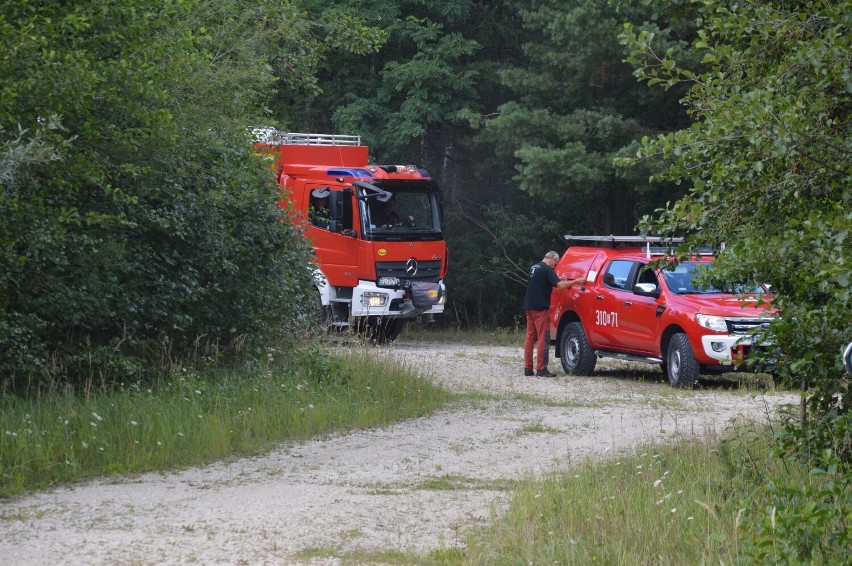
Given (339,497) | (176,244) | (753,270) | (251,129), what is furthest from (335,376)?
(753,270)

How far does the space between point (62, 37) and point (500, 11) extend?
2487 cm

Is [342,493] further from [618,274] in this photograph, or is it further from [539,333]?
[618,274]

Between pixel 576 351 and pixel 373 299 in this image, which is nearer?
pixel 576 351

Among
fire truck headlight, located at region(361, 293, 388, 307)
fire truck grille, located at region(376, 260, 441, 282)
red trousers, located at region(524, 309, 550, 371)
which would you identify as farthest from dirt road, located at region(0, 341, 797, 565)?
fire truck grille, located at region(376, 260, 441, 282)

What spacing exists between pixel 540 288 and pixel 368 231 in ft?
19.4

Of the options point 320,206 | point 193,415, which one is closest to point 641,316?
point 193,415

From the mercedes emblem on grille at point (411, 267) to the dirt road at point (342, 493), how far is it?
9354mm

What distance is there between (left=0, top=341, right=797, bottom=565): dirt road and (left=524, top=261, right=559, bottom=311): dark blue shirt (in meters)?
3.76

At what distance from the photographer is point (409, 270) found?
23188 mm

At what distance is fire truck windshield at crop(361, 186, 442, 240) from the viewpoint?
22.9 metres

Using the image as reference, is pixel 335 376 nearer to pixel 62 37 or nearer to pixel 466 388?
pixel 466 388

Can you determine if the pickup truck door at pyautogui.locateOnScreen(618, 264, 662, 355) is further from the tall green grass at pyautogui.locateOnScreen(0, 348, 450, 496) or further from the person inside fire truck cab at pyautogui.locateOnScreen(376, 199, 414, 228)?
the person inside fire truck cab at pyautogui.locateOnScreen(376, 199, 414, 228)

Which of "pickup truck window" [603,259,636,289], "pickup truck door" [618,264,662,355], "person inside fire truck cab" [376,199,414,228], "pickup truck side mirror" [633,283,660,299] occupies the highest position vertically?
"person inside fire truck cab" [376,199,414,228]

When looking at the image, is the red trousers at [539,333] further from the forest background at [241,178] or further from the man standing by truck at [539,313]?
the forest background at [241,178]
